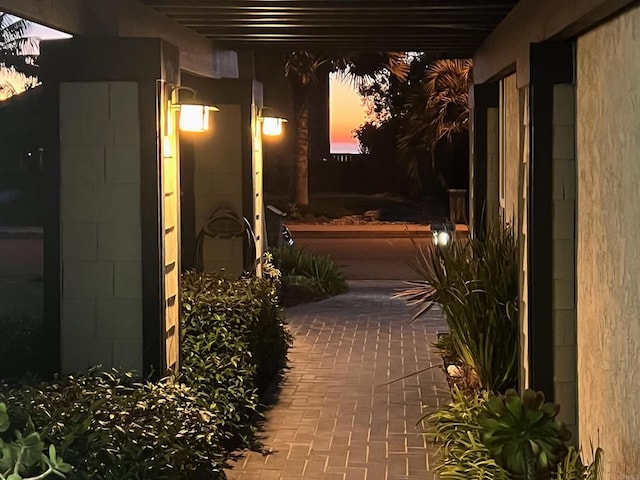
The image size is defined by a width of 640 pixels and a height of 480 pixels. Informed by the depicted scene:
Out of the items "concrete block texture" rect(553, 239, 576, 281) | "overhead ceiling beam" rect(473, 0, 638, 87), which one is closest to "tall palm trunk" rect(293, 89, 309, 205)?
"overhead ceiling beam" rect(473, 0, 638, 87)

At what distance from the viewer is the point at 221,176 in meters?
9.78

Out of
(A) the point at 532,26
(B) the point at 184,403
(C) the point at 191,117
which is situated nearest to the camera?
(B) the point at 184,403

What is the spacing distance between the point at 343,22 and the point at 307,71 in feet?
46.0

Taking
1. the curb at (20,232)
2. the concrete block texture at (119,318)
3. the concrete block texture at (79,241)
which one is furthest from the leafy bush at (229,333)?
the curb at (20,232)

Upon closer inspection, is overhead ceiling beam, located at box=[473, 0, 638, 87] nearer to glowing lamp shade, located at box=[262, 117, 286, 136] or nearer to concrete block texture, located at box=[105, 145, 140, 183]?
concrete block texture, located at box=[105, 145, 140, 183]

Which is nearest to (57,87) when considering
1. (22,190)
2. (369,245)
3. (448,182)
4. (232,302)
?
(232,302)

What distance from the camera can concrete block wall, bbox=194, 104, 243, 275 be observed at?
9.69 m

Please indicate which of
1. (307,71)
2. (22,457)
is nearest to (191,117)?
(22,457)

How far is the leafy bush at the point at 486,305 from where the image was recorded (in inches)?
261

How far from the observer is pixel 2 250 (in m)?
20.3

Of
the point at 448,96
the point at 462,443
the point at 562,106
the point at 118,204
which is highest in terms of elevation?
the point at 448,96

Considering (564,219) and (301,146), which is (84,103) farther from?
(301,146)

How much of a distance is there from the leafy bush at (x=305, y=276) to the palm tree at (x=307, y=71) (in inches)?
249

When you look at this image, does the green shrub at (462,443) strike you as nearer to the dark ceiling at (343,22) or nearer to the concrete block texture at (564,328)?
the concrete block texture at (564,328)
